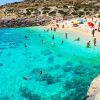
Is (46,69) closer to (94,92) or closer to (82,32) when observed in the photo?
(94,92)

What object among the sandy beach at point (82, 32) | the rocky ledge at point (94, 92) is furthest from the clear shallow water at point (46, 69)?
the sandy beach at point (82, 32)

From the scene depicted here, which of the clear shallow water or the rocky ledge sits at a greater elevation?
the rocky ledge

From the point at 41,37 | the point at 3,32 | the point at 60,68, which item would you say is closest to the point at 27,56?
the point at 60,68

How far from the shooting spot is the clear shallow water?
3412 cm

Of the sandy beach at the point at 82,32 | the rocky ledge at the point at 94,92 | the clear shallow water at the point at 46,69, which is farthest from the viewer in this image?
the sandy beach at the point at 82,32

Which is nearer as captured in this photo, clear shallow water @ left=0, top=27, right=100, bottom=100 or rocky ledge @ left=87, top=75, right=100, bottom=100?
rocky ledge @ left=87, top=75, right=100, bottom=100

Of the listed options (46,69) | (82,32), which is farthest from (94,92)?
(82,32)

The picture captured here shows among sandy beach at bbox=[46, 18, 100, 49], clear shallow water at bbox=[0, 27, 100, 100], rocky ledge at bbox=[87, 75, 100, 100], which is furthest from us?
sandy beach at bbox=[46, 18, 100, 49]

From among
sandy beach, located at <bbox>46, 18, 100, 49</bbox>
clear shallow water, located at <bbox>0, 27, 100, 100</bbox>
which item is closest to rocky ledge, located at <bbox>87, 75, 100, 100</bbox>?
clear shallow water, located at <bbox>0, 27, 100, 100</bbox>

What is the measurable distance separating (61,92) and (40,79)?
5822 millimetres

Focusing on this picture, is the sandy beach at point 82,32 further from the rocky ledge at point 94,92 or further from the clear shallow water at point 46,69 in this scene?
the rocky ledge at point 94,92

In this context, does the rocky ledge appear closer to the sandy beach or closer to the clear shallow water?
the clear shallow water

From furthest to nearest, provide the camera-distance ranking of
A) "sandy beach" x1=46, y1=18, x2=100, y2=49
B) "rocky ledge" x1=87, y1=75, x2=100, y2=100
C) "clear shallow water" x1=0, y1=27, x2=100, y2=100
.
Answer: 1. "sandy beach" x1=46, y1=18, x2=100, y2=49
2. "clear shallow water" x1=0, y1=27, x2=100, y2=100
3. "rocky ledge" x1=87, y1=75, x2=100, y2=100

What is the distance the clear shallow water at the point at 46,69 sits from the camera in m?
34.1
